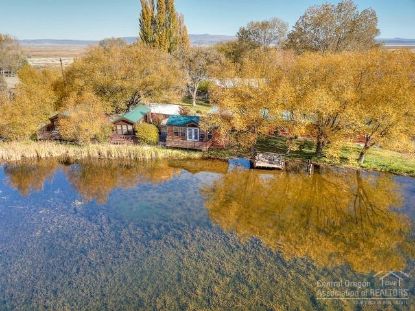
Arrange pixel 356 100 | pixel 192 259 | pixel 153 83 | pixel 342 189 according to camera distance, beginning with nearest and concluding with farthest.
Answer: pixel 192 259 < pixel 342 189 < pixel 356 100 < pixel 153 83

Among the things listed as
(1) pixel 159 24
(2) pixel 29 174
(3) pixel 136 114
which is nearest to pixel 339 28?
(1) pixel 159 24

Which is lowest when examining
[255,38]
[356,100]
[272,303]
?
[272,303]

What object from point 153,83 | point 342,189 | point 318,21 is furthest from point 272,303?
point 318,21

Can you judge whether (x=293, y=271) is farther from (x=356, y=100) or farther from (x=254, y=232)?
(x=356, y=100)

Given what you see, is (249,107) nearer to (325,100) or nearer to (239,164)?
(239,164)

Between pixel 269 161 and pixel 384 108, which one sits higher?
pixel 384 108
